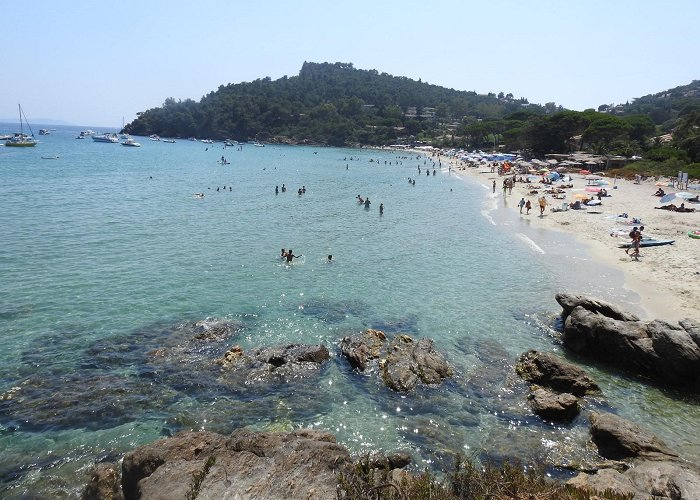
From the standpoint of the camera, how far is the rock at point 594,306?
16891 mm

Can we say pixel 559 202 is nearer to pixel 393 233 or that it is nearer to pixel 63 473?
pixel 393 233

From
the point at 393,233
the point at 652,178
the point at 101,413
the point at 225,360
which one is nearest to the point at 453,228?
the point at 393,233

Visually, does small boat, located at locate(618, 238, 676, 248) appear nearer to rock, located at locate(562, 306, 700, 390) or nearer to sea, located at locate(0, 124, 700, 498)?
sea, located at locate(0, 124, 700, 498)

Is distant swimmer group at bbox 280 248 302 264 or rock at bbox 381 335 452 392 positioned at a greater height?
distant swimmer group at bbox 280 248 302 264

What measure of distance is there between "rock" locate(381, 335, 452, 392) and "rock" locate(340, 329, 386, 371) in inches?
21.7

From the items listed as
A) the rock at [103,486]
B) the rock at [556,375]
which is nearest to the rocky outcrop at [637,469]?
the rock at [556,375]

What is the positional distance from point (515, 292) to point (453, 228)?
1637cm

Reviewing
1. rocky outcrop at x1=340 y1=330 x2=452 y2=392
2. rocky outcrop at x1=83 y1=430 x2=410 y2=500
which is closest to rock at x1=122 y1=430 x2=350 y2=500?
rocky outcrop at x1=83 y1=430 x2=410 y2=500

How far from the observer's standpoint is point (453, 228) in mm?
38656

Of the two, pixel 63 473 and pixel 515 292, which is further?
pixel 515 292

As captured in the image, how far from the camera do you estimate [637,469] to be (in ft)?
29.9

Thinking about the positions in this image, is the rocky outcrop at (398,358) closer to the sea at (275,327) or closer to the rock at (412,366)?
the rock at (412,366)

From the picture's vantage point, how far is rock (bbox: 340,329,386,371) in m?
15.1

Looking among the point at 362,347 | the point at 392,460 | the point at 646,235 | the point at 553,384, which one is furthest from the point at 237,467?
the point at 646,235
